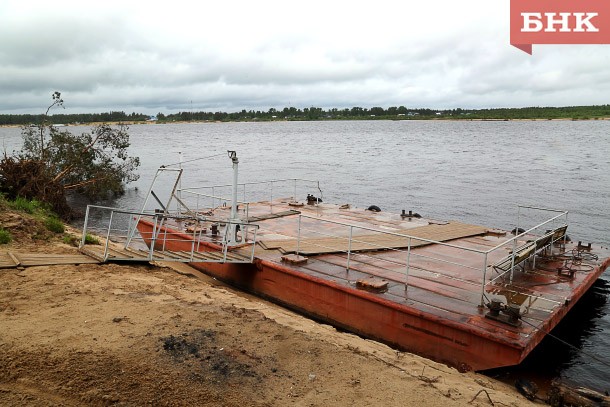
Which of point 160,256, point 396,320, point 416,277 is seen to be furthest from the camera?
point 160,256

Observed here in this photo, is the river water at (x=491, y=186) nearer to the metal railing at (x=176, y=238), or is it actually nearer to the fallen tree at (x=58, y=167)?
the metal railing at (x=176, y=238)

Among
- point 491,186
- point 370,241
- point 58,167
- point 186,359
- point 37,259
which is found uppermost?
point 491,186

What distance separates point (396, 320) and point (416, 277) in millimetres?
1607

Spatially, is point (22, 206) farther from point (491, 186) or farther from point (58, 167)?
point (491, 186)

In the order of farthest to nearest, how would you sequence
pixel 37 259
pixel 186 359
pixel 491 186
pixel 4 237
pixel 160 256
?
pixel 491 186
pixel 4 237
pixel 160 256
pixel 37 259
pixel 186 359

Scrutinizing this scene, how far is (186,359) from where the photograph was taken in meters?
5.95

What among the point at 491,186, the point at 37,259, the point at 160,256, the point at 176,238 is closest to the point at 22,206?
the point at 176,238

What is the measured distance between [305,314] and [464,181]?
29.6 m

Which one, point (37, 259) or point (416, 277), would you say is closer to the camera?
point (416, 277)

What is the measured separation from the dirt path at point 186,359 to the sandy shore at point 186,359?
0.04 ft

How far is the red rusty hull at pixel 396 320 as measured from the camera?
7184 millimetres

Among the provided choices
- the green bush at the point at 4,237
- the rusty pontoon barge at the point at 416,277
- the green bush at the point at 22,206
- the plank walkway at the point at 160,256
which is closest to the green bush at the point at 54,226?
the green bush at the point at 22,206

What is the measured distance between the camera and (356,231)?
13258 mm

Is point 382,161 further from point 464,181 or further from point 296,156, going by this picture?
point 464,181
